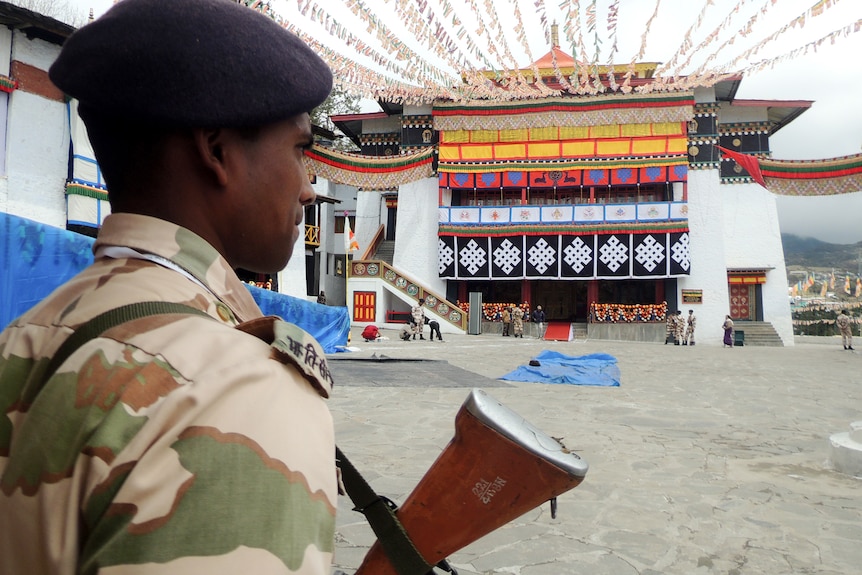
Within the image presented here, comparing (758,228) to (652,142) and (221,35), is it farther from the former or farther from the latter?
(221,35)

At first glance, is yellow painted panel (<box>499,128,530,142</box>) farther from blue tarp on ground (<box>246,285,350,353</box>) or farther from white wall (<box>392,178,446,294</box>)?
blue tarp on ground (<box>246,285,350,353</box>)

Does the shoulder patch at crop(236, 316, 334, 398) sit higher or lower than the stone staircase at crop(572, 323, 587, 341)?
higher

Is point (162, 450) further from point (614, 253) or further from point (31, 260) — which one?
point (614, 253)

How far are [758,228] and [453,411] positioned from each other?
22112 mm

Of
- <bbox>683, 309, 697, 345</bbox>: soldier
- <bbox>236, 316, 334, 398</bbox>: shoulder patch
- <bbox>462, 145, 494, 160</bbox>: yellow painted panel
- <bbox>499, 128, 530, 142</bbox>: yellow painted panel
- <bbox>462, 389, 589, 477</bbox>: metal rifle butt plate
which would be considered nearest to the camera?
<bbox>236, 316, 334, 398</bbox>: shoulder patch

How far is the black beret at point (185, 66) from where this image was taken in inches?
32.4

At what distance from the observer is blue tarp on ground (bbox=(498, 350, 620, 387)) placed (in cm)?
988

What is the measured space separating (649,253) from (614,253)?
1.33m

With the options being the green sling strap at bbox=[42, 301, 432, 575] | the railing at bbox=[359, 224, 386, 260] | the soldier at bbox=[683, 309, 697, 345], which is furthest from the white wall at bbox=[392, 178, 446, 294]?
the green sling strap at bbox=[42, 301, 432, 575]

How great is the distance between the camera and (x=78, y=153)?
42.5ft

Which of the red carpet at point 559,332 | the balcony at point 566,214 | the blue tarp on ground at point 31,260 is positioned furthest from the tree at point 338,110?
the blue tarp on ground at point 31,260

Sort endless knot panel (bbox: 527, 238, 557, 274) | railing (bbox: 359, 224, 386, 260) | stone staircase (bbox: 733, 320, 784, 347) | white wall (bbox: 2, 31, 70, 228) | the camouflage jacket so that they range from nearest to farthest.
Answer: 1. the camouflage jacket
2. white wall (bbox: 2, 31, 70, 228)
3. stone staircase (bbox: 733, 320, 784, 347)
4. endless knot panel (bbox: 527, 238, 557, 274)
5. railing (bbox: 359, 224, 386, 260)

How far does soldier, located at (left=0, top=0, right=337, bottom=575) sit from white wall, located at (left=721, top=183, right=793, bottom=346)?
86.5ft

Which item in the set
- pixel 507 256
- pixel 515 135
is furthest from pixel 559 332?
pixel 515 135
